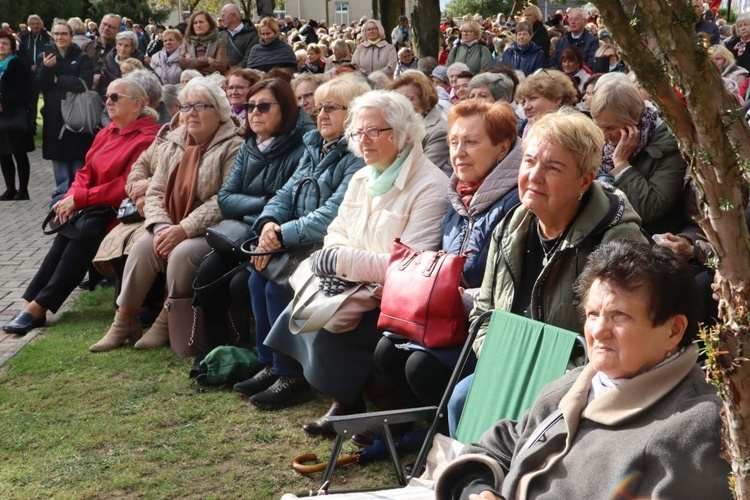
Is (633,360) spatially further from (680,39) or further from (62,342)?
(62,342)

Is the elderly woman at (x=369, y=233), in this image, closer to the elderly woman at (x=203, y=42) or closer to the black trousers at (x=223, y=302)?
the black trousers at (x=223, y=302)

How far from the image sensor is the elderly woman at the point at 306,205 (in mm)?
5637

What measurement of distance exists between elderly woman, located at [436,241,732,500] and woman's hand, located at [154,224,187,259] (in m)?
3.99

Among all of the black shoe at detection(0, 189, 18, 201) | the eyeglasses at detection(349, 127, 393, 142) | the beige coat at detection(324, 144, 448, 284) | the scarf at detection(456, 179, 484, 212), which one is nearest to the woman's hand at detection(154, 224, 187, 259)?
the beige coat at detection(324, 144, 448, 284)

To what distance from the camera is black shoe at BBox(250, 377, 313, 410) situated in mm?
5500

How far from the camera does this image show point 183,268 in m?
6.39

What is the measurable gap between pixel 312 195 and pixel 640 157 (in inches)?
78.7

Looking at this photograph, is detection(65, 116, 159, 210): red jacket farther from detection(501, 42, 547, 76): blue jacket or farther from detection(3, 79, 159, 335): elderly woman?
detection(501, 42, 547, 76): blue jacket

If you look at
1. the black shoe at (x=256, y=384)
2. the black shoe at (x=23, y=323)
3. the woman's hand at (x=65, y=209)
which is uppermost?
the woman's hand at (x=65, y=209)

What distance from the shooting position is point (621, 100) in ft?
15.7

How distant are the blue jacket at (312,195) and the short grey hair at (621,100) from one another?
1.52 m

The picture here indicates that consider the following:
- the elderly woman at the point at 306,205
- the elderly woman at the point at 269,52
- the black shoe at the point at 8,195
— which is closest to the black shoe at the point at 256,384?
the elderly woman at the point at 306,205

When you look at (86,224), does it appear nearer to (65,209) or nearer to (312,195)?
(65,209)

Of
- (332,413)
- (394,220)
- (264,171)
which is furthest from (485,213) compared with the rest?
(264,171)
